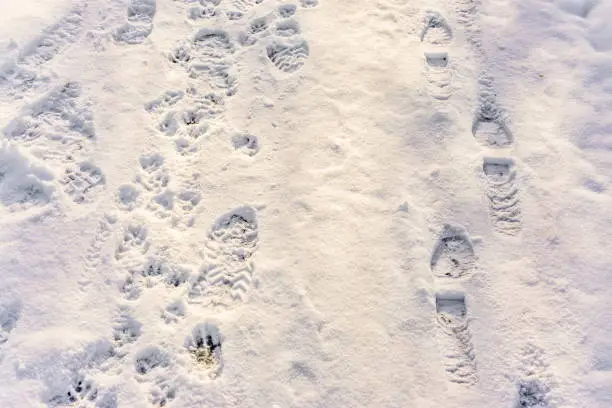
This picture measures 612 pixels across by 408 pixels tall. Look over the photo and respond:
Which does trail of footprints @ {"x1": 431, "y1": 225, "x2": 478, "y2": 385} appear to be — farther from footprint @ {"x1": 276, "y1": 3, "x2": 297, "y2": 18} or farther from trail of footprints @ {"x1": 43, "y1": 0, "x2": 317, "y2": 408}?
footprint @ {"x1": 276, "y1": 3, "x2": 297, "y2": 18}

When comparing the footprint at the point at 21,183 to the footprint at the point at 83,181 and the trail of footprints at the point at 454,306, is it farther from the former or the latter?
the trail of footprints at the point at 454,306

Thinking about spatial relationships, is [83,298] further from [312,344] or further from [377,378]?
[377,378]

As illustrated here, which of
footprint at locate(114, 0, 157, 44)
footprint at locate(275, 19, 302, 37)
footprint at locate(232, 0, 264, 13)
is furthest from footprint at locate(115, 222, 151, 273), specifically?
footprint at locate(232, 0, 264, 13)

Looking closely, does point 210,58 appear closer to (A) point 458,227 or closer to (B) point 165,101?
(B) point 165,101

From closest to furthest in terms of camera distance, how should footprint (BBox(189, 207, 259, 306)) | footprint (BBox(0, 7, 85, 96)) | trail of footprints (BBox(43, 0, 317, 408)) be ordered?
trail of footprints (BBox(43, 0, 317, 408))
footprint (BBox(189, 207, 259, 306))
footprint (BBox(0, 7, 85, 96))

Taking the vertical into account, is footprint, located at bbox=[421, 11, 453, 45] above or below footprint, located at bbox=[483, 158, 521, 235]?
above

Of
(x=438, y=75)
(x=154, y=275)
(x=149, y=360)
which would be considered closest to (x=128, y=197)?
(x=154, y=275)
